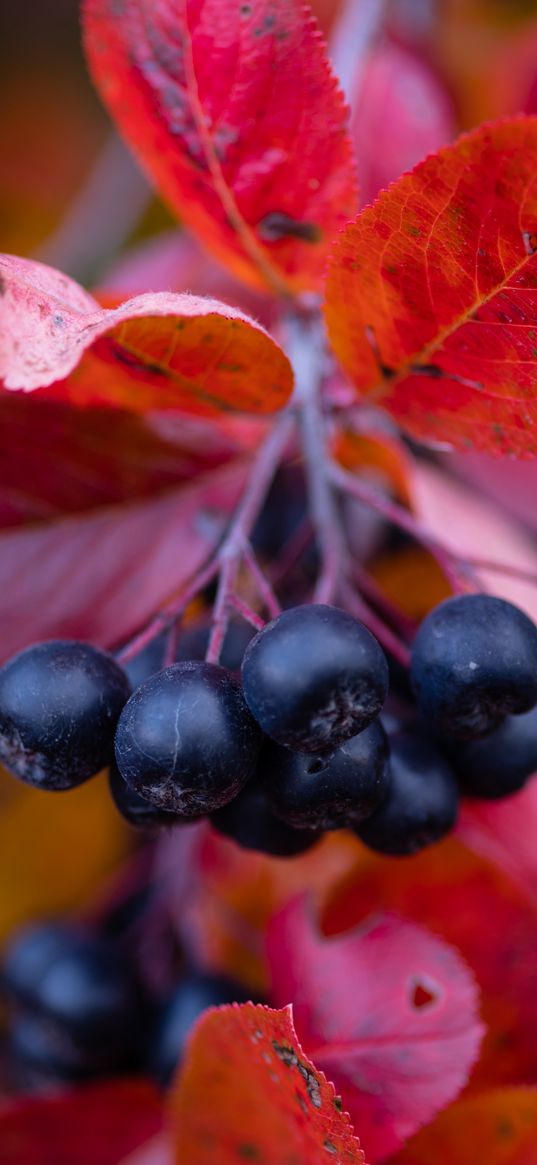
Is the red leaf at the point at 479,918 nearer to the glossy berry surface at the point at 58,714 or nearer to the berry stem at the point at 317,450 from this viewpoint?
the berry stem at the point at 317,450

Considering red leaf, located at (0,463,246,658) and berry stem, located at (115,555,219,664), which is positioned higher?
berry stem, located at (115,555,219,664)

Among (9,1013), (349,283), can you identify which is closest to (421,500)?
(349,283)

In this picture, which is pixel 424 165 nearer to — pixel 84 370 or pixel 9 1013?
pixel 84 370

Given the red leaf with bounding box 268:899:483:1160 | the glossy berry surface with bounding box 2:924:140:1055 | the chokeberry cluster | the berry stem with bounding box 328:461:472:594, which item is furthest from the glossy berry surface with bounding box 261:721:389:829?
the glossy berry surface with bounding box 2:924:140:1055

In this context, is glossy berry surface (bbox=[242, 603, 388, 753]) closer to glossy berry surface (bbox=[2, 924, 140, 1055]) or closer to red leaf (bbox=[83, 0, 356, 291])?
red leaf (bbox=[83, 0, 356, 291])

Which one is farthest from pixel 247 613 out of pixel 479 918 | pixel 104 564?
pixel 479 918

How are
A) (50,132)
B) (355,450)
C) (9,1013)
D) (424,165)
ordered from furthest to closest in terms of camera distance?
1. (50,132)
2. (9,1013)
3. (355,450)
4. (424,165)

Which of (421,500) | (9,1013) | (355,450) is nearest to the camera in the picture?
(421,500)

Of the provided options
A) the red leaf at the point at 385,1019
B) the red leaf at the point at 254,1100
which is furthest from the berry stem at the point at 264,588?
the red leaf at the point at 385,1019
